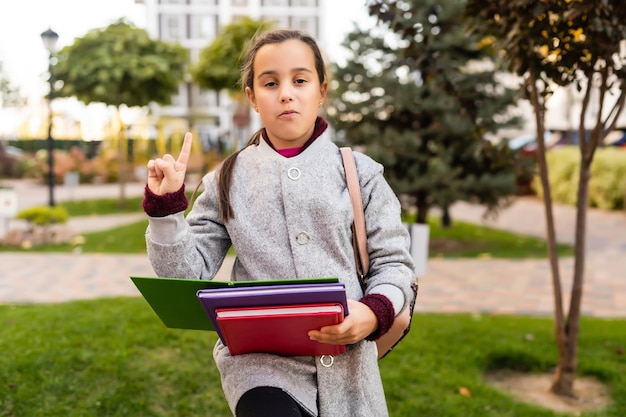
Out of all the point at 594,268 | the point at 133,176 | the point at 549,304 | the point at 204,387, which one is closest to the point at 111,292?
the point at 204,387

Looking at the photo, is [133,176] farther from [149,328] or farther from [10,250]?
[149,328]

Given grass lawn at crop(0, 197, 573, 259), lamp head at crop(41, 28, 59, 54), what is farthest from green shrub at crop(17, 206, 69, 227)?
lamp head at crop(41, 28, 59, 54)

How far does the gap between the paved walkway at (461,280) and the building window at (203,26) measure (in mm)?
42737

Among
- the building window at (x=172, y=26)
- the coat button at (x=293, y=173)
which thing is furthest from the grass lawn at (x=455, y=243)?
the building window at (x=172, y=26)

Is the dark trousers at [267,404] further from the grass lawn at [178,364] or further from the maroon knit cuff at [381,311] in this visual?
the grass lawn at [178,364]

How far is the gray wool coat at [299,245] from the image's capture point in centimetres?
186

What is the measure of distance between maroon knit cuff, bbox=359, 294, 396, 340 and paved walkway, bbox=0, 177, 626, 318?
4.79 m

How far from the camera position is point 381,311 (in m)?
1.80

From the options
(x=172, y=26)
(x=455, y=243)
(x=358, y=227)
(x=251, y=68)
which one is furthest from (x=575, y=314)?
(x=172, y=26)

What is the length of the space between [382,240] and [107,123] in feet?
91.8

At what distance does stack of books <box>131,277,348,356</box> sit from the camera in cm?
159

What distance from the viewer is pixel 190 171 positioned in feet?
78.3

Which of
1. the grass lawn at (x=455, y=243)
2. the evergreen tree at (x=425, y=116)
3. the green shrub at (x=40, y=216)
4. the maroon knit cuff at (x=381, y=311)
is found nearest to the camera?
the maroon knit cuff at (x=381, y=311)

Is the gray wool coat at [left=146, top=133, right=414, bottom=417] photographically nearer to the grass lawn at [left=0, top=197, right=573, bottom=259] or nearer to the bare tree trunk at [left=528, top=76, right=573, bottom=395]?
the bare tree trunk at [left=528, top=76, right=573, bottom=395]
